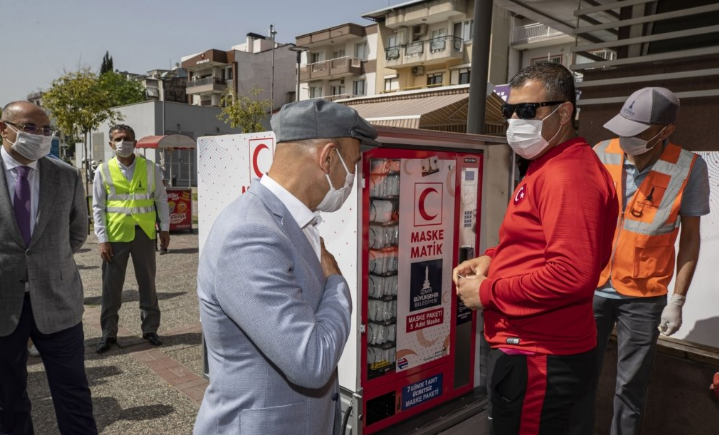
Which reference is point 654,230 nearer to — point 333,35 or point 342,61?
point 342,61

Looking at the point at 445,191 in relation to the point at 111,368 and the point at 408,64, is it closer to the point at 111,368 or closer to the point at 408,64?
the point at 111,368

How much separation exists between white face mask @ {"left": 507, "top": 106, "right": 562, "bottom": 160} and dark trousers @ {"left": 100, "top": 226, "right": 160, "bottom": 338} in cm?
420

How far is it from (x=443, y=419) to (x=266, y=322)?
248cm

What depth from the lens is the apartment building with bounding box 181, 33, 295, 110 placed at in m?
48.1

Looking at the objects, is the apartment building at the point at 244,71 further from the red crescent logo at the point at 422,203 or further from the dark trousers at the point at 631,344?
the dark trousers at the point at 631,344

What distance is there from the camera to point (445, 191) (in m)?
3.26

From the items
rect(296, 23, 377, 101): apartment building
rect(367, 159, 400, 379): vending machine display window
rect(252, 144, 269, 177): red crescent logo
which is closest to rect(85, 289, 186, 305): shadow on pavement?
rect(252, 144, 269, 177): red crescent logo

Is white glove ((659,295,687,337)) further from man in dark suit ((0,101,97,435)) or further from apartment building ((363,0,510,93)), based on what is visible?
apartment building ((363,0,510,93))

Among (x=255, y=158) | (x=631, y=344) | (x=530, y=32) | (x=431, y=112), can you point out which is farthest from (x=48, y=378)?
(x=530, y=32)

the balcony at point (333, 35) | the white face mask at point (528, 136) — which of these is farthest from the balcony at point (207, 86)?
the white face mask at point (528, 136)

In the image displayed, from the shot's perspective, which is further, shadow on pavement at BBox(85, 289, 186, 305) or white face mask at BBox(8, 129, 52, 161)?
shadow on pavement at BBox(85, 289, 186, 305)

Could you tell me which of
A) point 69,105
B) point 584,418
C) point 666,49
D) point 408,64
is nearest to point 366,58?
point 408,64

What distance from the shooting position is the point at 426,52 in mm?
35188

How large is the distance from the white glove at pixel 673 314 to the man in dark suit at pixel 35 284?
3.50 metres
